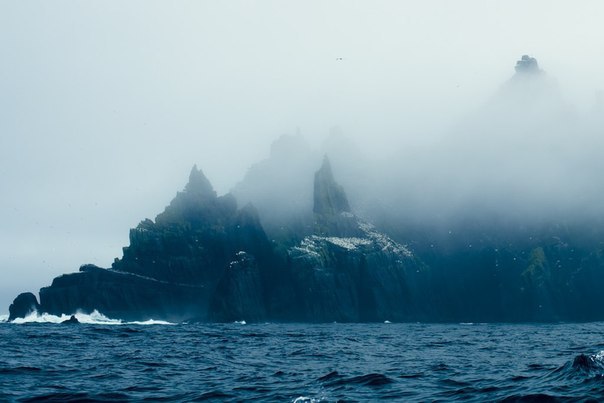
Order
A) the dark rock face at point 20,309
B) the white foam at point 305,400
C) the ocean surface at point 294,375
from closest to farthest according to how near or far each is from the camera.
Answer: the white foam at point 305,400 < the ocean surface at point 294,375 < the dark rock face at point 20,309

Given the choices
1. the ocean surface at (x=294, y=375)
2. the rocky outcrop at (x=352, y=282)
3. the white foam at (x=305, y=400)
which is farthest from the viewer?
the rocky outcrop at (x=352, y=282)

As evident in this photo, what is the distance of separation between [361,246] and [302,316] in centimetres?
3220

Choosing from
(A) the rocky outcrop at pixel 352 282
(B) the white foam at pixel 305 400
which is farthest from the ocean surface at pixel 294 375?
(A) the rocky outcrop at pixel 352 282

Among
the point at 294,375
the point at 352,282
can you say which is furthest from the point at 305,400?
the point at 352,282

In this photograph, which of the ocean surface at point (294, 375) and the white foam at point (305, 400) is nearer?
the white foam at point (305, 400)

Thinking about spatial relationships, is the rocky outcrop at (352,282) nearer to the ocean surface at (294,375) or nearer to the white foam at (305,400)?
the ocean surface at (294,375)

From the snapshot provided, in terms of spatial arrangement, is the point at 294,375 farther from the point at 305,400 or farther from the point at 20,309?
the point at 20,309

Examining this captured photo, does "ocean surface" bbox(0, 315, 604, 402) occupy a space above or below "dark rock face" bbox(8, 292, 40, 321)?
below

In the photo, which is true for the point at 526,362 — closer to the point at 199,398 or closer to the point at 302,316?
the point at 199,398

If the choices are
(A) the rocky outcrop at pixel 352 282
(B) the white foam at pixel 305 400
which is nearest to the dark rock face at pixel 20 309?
(A) the rocky outcrop at pixel 352 282

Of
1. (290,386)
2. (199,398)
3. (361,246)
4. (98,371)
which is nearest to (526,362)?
(290,386)

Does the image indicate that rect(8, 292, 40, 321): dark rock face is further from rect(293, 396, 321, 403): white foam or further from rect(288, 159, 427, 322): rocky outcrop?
rect(293, 396, 321, 403): white foam

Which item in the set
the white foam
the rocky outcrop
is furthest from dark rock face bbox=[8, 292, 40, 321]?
the white foam

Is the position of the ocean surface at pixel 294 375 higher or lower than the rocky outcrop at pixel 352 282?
lower
